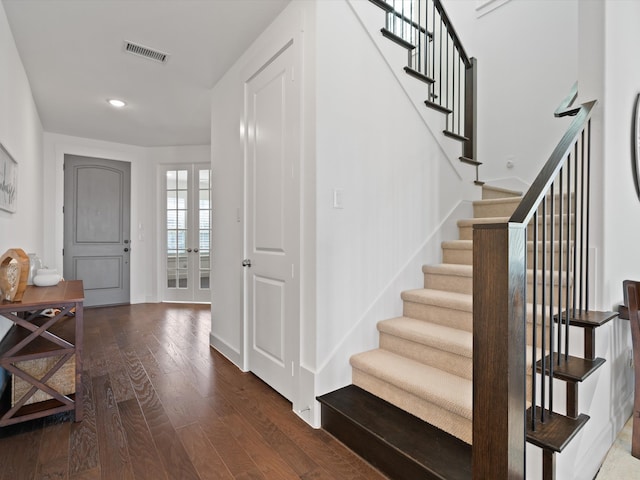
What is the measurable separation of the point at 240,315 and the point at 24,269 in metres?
1.45

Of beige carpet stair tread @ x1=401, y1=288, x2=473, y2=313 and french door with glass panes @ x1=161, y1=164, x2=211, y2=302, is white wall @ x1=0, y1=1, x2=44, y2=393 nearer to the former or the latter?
french door with glass panes @ x1=161, y1=164, x2=211, y2=302

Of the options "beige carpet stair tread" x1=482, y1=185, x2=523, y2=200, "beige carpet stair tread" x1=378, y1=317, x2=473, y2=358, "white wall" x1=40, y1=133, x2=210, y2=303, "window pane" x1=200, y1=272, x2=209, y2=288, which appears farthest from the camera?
"window pane" x1=200, y1=272, x2=209, y2=288

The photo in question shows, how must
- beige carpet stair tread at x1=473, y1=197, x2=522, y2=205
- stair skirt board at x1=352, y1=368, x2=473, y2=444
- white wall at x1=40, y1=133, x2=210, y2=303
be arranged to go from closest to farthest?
stair skirt board at x1=352, y1=368, x2=473, y2=444 < beige carpet stair tread at x1=473, y1=197, x2=522, y2=205 < white wall at x1=40, y1=133, x2=210, y2=303

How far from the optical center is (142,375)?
2.72 m

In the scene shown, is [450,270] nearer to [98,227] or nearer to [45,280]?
[45,280]

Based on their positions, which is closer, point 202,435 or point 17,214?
point 202,435

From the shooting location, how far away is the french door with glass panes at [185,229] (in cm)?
581

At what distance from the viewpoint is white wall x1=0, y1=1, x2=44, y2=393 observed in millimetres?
2379

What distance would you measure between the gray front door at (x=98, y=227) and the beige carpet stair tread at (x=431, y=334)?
4.96 metres

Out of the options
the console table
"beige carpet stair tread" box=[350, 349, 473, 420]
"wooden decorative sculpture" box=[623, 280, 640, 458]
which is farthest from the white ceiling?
"wooden decorative sculpture" box=[623, 280, 640, 458]

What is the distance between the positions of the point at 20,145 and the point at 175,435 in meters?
2.93

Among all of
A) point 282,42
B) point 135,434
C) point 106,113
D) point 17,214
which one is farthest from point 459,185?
point 106,113

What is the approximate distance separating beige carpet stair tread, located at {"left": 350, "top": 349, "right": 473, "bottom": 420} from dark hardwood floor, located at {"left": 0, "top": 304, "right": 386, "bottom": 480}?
0.42m

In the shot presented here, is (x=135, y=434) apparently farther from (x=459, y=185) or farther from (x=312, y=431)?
(x=459, y=185)
